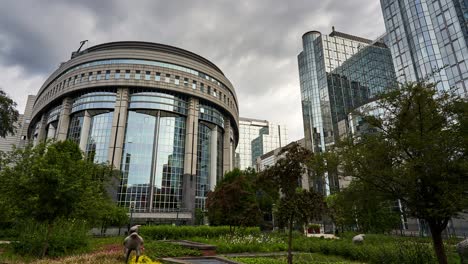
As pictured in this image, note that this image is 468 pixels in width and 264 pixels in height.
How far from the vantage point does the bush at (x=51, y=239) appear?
14578 mm

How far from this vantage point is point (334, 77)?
246 feet

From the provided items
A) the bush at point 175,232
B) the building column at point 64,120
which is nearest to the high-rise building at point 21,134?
the building column at point 64,120

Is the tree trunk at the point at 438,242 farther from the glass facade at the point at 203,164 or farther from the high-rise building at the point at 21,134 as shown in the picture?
the high-rise building at the point at 21,134

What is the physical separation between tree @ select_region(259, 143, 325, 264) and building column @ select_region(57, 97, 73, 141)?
191 feet

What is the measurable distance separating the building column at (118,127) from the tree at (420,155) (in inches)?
1874

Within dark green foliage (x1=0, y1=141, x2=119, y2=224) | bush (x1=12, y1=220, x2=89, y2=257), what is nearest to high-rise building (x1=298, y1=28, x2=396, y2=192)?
bush (x1=12, y1=220, x2=89, y2=257)

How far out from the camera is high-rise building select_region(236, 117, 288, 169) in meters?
150

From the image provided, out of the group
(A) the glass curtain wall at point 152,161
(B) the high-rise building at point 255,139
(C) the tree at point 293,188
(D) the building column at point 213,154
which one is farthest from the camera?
(B) the high-rise building at point 255,139

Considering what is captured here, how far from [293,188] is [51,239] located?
46.2ft

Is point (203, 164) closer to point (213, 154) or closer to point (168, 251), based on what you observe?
point (213, 154)

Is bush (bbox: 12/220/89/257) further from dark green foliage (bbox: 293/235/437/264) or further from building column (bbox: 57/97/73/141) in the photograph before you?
building column (bbox: 57/97/73/141)

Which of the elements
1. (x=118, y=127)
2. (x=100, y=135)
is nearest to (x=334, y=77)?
(x=118, y=127)

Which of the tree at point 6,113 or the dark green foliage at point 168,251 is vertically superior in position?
the tree at point 6,113

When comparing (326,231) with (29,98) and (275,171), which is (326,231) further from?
(29,98)
